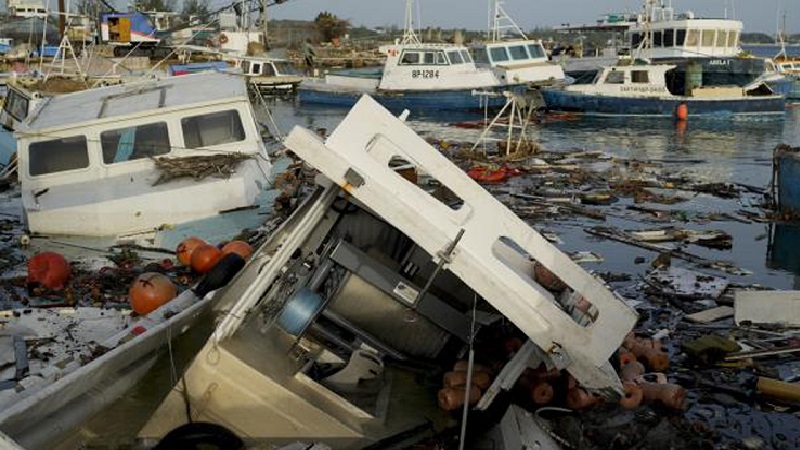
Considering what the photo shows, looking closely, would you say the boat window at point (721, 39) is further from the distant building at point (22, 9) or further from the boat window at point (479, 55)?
the distant building at point (22, 9)

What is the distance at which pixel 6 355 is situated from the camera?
7.25m

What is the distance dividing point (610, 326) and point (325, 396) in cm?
206

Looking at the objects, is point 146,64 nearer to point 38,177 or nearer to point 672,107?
point 672,107

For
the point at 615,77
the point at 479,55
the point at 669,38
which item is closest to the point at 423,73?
the point at 479,55

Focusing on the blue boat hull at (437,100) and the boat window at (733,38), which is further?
the boat window at (733,38)

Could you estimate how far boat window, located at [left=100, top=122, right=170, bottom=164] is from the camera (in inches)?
444

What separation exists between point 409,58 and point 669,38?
12084 mm

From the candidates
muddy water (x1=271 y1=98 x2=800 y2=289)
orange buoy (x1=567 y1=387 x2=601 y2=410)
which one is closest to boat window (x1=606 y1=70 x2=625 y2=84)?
muddy water (x1=271 y1=98 x2=800 y2=289)

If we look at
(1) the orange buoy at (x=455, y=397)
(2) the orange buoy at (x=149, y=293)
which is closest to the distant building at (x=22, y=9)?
(2) the orange buoy at (x=149, y=293)

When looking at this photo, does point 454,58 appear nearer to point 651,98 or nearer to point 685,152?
point 651,98

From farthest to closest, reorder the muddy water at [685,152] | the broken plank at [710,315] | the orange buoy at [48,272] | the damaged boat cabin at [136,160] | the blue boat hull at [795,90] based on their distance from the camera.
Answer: the blue boat hull at [795,90] → the muddy water at [685,152] → the damaged boat cabin at [136,160] → the orange buoy at [48,272] → the broken plank at [710,315]

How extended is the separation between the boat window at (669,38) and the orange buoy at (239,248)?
106 ft

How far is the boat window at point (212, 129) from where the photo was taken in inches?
451

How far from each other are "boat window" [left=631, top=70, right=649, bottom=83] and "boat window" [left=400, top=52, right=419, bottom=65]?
957cm
